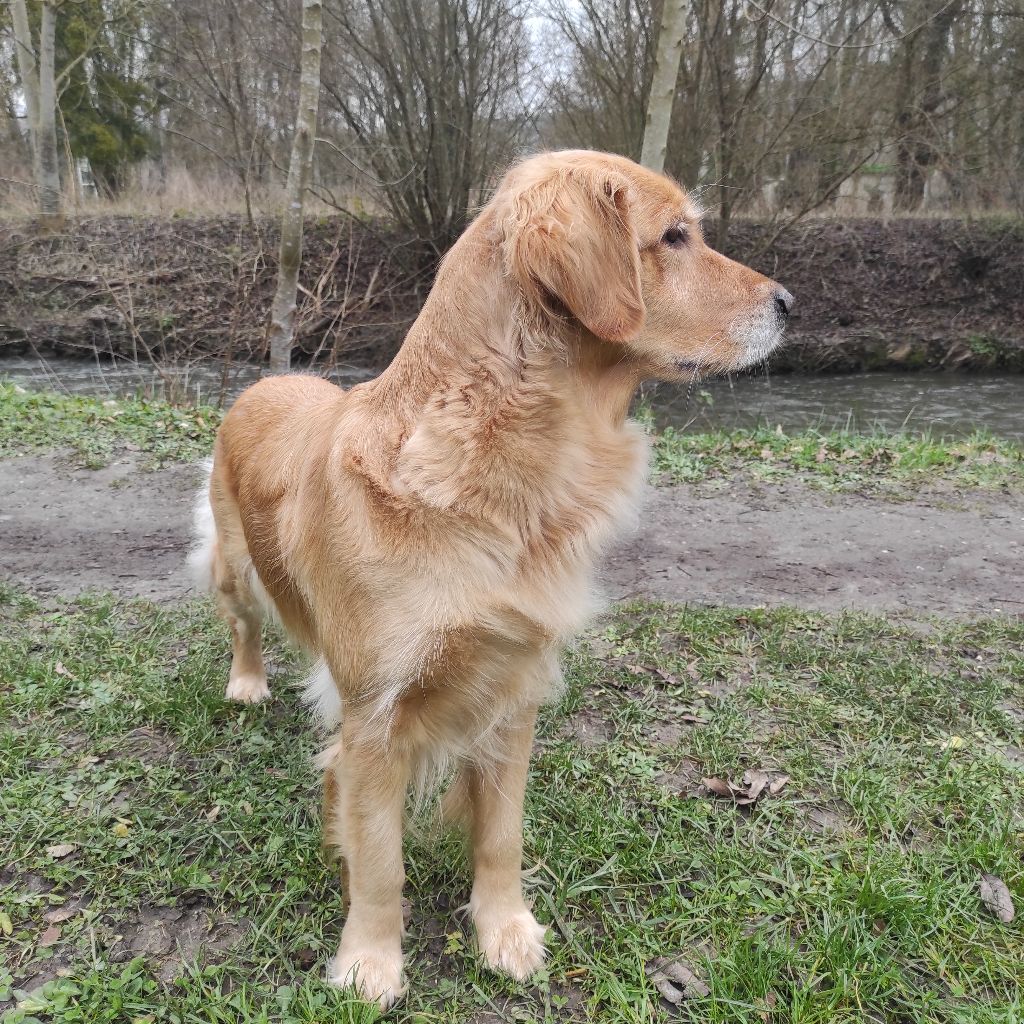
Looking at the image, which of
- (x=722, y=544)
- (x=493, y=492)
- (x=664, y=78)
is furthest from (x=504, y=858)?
(x=664, y=78)

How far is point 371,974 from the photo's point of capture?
84.7 inches

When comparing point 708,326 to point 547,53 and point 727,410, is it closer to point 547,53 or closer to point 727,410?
point 727,410

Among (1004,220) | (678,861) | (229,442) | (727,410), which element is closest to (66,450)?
(229,442)

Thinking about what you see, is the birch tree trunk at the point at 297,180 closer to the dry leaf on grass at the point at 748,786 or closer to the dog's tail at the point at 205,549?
the dog's tail at the point at 205,549

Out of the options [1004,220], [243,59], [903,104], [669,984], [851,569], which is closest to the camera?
[669,984]

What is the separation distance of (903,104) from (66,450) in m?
16.1

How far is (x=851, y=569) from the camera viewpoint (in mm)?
4891

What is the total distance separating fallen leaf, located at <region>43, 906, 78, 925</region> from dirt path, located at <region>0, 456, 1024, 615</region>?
2.29 metres

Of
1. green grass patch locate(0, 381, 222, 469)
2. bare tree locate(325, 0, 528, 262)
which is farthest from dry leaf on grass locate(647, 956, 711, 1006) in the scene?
bare tree locate(325, 0, 528, 262)

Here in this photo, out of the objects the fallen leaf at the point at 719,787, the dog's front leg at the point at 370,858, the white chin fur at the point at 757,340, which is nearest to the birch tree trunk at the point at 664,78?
the white chin fur at the point at 757,340

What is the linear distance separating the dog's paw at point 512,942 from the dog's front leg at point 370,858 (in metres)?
0.26

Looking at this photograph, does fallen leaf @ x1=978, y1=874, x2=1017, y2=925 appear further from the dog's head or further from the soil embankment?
the soil embankment

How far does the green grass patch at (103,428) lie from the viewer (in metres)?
6.63

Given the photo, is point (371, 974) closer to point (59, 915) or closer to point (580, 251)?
point (59, 915)
